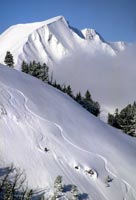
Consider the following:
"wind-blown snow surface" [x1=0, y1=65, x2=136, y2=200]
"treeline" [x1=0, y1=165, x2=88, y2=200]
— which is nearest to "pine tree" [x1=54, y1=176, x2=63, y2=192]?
"treeline" [x1=0, y1=165, x2=88, y2=200]

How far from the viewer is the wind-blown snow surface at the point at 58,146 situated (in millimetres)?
23422

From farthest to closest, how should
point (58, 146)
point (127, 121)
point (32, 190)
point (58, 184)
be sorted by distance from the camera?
1. point (127, 121)
2. point (58, 146)
3. point (58, 184)
4. point (32, 190)

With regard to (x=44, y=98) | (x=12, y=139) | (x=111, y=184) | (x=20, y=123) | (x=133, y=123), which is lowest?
(x=111, y=184)

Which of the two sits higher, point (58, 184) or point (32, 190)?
point (58, 184)

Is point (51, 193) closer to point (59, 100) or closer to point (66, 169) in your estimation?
point (66, 169)

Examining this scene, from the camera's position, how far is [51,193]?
21.2 metres

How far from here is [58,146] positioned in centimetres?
2642

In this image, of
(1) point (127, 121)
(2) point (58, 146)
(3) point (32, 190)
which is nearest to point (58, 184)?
(3) point (32, 190)

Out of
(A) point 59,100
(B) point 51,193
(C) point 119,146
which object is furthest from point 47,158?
(A) point 59,100

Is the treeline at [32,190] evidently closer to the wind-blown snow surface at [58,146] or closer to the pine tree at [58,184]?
the pine tree at [58,184]

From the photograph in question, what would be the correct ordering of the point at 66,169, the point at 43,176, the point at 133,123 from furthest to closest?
the point at 133,123, the point at 66,169, the point at 43,176

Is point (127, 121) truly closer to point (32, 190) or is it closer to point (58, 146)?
point (58, 146)

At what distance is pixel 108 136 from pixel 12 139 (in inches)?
458

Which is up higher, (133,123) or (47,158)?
(133,123)
